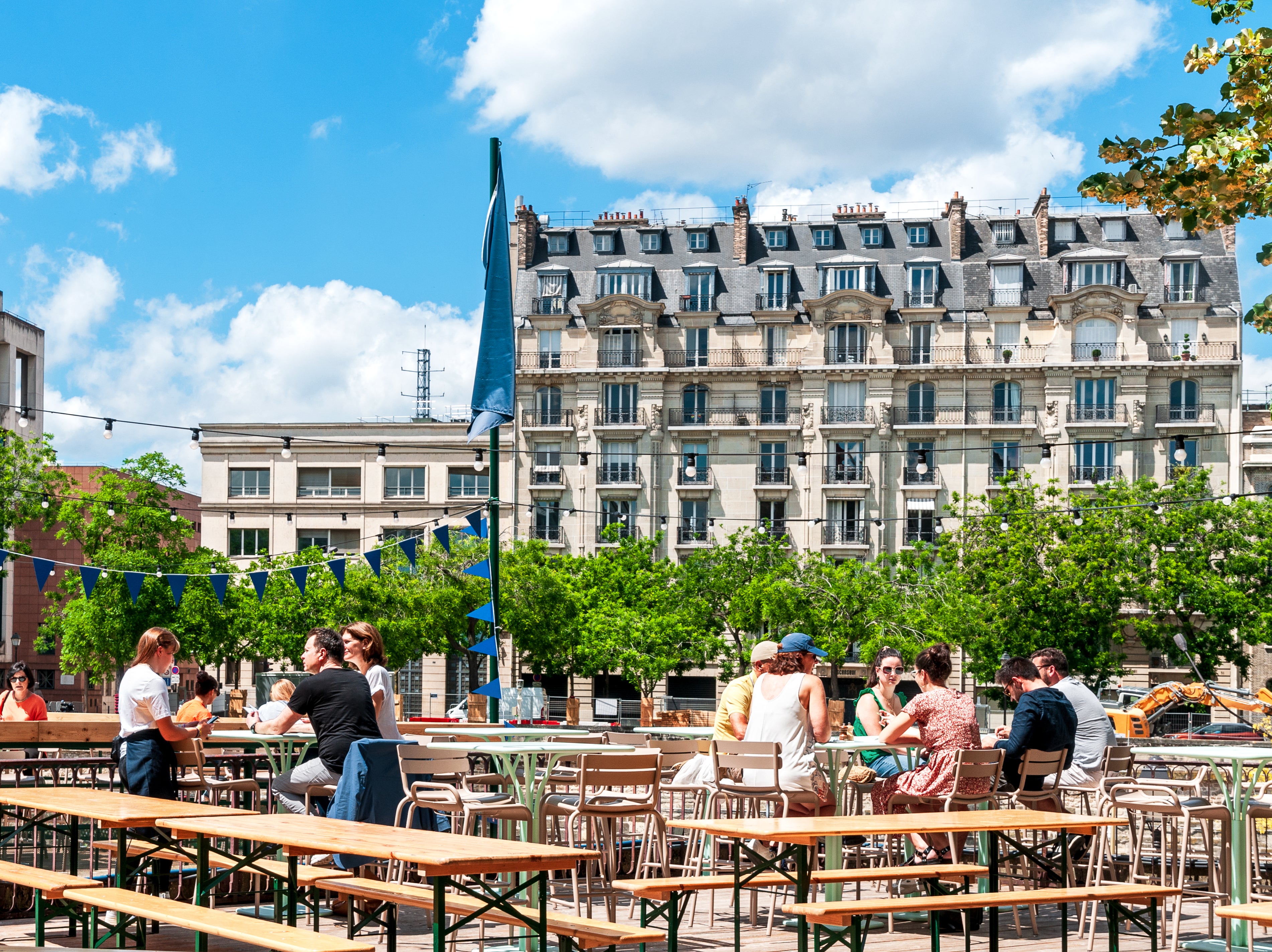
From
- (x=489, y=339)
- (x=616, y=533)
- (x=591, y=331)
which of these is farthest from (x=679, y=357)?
(x=489, y=339)

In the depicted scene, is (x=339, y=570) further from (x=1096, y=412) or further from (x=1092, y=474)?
(x=1096, y=412)

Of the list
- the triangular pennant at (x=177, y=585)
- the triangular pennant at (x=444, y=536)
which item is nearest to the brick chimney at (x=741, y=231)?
the triangular pennant at (x=444, y=536)

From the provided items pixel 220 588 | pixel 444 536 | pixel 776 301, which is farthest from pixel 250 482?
pixel 444 536

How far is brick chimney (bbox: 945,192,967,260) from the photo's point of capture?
59.5 meters

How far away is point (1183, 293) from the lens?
2221 inches

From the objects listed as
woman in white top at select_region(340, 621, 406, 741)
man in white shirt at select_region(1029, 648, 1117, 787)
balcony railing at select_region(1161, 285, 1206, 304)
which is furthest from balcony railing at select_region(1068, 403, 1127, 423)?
woman in white top at select_region(340, 621, 406, 741)

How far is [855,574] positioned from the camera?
51125mm

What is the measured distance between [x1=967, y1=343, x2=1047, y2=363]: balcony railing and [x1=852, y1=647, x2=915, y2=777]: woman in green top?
46.9m

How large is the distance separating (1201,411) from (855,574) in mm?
14825

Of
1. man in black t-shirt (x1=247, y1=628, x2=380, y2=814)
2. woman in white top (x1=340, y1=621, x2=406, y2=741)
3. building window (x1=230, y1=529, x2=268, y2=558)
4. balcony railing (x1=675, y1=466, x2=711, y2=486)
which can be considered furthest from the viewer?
building window (x1=230, y1=529, x2=268, y2=558)

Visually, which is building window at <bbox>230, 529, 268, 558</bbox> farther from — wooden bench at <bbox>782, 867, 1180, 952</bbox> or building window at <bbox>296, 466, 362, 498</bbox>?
wooden bench at <bbox>782, 867, 1180, 952</bbox>

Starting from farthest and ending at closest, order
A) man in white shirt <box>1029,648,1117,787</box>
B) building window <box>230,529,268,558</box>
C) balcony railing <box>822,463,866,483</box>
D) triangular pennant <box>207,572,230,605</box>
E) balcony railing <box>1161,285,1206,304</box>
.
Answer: building window <box>230,529,268,558</box>, balcony railing <box>822,463,866,483</box>, balcony railing <box>1161,285,1206,304</box>, triangular pennant <box>207,572,230,605</box>, man in white shirt <box>1029,648,1117,787</box>

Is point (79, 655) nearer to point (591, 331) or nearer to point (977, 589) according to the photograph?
point (591, 331)

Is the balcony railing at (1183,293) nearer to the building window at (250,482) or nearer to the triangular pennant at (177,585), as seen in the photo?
the building window at (250,482)
